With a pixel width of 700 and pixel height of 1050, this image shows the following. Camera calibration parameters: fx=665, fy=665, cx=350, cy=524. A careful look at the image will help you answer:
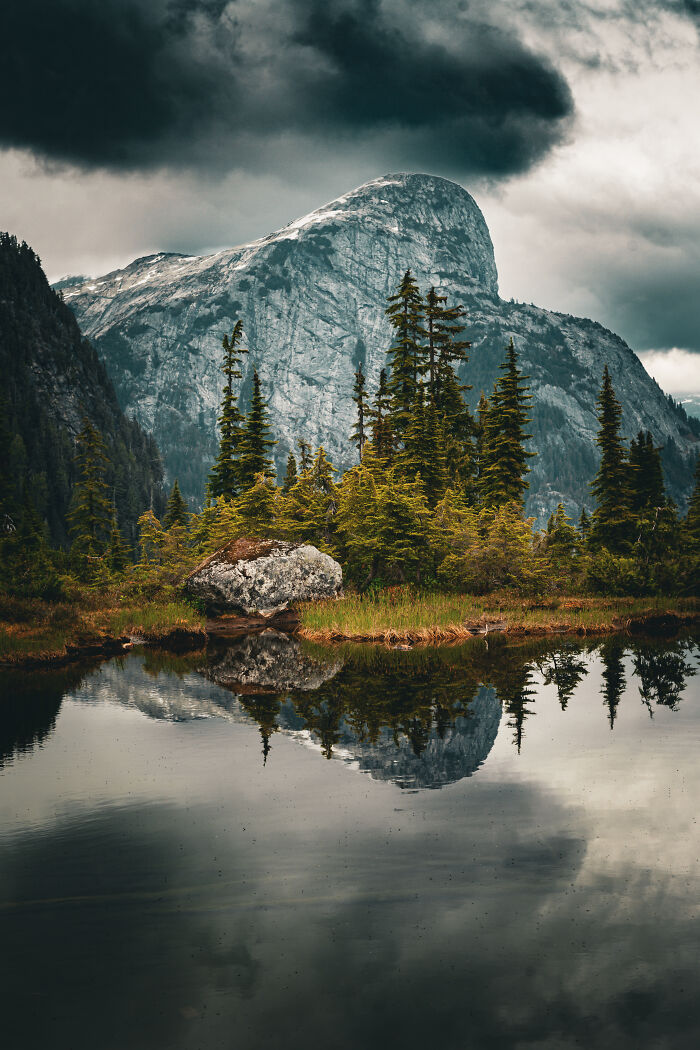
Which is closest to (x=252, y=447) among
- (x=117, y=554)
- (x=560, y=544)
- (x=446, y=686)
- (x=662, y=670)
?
(x=117, y=554)

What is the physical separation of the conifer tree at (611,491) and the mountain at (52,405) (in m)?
86.7

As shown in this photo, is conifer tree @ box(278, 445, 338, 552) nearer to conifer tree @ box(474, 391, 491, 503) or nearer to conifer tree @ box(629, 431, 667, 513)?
conifer tree @ box(474, 391, 491, 503)

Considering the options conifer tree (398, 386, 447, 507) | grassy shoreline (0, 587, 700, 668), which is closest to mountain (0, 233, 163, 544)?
conifer tree (398, 386, 447, 507)

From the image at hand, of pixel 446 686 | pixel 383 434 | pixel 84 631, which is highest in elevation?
pixel 383 434

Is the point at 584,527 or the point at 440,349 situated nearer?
the point at 584,527

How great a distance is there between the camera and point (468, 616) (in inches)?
1172

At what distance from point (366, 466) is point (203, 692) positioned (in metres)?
22.0

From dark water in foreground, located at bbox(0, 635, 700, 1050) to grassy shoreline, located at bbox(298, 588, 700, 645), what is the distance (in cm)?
1097

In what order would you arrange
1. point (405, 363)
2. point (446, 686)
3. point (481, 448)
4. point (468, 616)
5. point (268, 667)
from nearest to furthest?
point (446, 686) → point (268, 667) → point (468, 616) → point (405, 363) → point (481, 448)

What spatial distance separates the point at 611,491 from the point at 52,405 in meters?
134

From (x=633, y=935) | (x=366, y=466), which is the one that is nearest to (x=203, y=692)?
(x=633, y=935)

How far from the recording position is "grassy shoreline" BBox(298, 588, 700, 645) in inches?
1059

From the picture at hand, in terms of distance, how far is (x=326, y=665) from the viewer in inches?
849

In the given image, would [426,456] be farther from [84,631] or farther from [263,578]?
[84,631]
